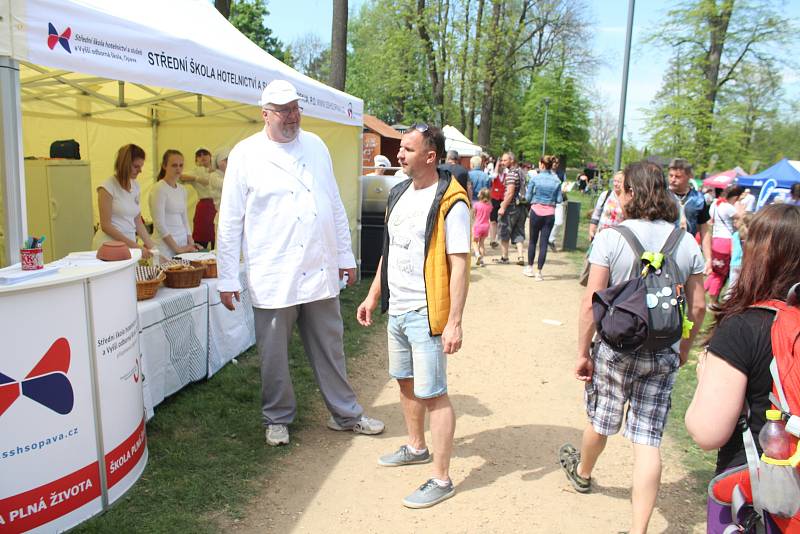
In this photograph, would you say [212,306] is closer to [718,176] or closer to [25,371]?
[25,371]

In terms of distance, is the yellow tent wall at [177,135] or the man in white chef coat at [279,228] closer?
the man in white chef coat at [279,228]

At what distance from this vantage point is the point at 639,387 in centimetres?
278

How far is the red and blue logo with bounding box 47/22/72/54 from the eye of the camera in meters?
3.17

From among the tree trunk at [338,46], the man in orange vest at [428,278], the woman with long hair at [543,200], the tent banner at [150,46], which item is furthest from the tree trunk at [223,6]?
the man in orange vest at [428,278]

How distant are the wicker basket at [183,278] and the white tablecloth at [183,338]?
4 cm

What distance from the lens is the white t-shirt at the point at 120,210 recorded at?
5.02m

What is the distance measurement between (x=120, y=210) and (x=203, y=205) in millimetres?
2739

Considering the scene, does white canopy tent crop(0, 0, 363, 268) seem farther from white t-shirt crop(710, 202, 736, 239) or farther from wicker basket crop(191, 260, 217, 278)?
white t-shirt crop(710, 202, 736, 239)

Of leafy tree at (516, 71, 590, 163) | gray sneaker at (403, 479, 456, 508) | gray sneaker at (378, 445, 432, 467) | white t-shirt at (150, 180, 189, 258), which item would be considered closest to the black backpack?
gray sneaker at (403, 479, 456, 508)

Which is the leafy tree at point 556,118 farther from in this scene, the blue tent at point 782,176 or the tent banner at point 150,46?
the tent banner at point 150,46

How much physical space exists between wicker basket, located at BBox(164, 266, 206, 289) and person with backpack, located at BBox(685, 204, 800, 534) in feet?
11.5

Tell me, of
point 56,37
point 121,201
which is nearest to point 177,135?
point 121,201

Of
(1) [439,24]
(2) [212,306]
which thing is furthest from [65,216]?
(1) [439,24]

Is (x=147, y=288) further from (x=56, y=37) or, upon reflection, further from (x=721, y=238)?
(x=721, y=238)
